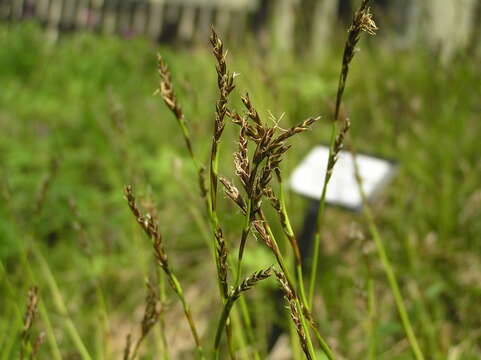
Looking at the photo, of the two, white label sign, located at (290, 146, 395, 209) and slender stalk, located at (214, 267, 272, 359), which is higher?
slender stalk, located at (214, 267, 272, 359)

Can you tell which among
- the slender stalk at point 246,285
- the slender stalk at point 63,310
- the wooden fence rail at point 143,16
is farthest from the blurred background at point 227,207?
the wooden fence rail at point 143,16

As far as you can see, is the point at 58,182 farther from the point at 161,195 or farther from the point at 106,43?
the point at 106,43

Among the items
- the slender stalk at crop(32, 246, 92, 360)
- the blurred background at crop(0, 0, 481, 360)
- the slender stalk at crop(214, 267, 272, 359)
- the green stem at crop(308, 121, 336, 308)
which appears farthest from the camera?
the blurred background at crop(0, 0, 481, 360)

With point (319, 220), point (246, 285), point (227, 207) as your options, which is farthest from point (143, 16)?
point (246, 285)

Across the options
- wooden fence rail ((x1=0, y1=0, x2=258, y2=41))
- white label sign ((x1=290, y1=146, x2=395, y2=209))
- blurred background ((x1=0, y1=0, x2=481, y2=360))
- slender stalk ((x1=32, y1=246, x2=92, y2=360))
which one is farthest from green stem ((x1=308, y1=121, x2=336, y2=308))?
wooden fence rail ((x1=0, y1=0, x2=258, y2=41))

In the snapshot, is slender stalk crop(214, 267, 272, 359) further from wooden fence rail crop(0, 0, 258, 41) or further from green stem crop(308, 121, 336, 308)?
wooden fence rail crop(0, 0, 258, 41)

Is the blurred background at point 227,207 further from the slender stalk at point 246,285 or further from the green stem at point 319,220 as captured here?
the slender stalk at point 246,285

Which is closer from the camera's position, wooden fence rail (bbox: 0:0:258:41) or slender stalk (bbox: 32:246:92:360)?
slender stalk (bbox: 32:246:92:360)
